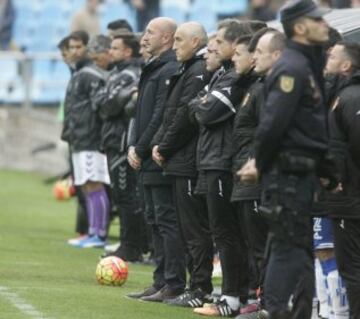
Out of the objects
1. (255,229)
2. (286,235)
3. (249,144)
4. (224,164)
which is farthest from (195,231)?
(286,235)

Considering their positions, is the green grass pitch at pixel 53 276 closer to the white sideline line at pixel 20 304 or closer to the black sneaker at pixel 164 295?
the white sideline line at pixel 20 304

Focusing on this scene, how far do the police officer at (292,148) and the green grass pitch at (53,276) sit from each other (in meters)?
2.02

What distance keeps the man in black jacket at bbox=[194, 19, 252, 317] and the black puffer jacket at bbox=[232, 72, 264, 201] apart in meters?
0.19

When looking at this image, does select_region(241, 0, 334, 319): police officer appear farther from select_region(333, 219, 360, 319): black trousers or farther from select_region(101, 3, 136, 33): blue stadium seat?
select_region(101, 3, 136, 33): blue stadium seat

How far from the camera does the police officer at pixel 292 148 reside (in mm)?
8438

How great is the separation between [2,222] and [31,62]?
821cm

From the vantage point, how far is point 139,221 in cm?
1479

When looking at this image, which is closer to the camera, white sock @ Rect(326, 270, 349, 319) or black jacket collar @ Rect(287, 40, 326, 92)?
black jacket collar @ Rect(287, 40, 326, 92)

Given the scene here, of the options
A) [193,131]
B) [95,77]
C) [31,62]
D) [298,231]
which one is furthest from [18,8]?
[298,231]

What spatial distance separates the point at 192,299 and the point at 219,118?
159cm

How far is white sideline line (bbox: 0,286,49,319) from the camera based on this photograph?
10.1m

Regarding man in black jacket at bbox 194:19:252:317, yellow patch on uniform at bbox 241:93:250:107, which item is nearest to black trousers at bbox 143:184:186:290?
man in black jacket at bbox 194:19:252:317

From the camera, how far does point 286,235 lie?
335 inches

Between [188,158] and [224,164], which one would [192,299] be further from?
[224,164]
